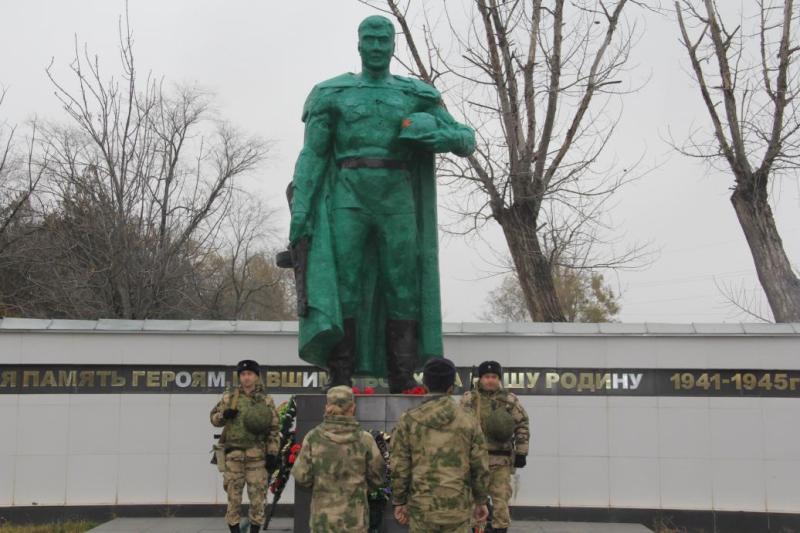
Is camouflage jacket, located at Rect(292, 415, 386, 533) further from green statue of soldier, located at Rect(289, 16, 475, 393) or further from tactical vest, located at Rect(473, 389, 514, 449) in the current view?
tactical vest, located at Rect(473, 389, 514, 449)

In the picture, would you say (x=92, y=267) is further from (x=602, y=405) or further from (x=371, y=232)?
(x=371, y=232)

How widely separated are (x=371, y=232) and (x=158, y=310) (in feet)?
43.2

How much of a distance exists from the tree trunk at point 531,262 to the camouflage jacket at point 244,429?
25.3 ft

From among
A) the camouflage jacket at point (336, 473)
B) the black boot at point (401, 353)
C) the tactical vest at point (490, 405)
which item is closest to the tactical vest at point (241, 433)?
the black boot at point (401, 353)

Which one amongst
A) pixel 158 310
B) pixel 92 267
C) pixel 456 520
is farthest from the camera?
pixel 92 267

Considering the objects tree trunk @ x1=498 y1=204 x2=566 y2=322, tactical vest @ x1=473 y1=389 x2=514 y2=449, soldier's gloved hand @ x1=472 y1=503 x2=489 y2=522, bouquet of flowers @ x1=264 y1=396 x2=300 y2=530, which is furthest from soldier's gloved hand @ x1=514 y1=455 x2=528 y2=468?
tree trunk @ x1=498 y1=204 x2=566 y2=322

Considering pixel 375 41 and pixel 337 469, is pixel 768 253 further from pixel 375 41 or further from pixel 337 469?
pixel 337 469

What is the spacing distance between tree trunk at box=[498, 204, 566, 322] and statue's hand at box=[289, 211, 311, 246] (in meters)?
8.04

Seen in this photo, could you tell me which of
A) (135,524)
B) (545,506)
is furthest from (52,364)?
(545,506)

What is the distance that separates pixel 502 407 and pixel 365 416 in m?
1.43

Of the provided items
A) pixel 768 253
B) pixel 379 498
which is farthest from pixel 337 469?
pixel 768 253

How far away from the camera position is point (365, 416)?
21.9 ft

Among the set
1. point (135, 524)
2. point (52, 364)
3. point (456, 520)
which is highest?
point (52, 364)

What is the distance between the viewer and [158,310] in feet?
63.6
